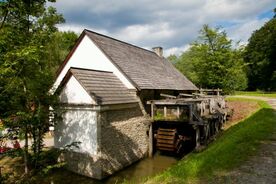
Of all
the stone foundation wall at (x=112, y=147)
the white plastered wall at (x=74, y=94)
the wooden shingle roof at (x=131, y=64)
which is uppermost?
the wooden shingle roof at (x=131, y=64)

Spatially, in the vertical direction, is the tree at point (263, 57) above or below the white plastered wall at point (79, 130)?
above

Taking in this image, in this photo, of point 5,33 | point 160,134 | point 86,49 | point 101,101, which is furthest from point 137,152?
point 5,33

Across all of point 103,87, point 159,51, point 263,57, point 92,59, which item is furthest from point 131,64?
point 263,57

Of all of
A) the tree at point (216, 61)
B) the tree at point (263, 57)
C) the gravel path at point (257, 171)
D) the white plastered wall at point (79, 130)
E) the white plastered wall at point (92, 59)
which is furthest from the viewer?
the tree at point (263, 57)

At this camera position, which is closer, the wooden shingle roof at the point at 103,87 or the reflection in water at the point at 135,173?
the reflection in water at the point at 135,173

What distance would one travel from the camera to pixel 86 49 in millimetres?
15781

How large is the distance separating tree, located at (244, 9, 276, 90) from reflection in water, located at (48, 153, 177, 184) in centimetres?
3850

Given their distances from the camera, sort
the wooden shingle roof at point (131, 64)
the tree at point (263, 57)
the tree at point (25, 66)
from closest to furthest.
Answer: the tree at point (25, 66) < the wooden shingle roof at point (131, 64) < the tree at point (263, 57)

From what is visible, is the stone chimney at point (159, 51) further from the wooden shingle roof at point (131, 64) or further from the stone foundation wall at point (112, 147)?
the stone foundation wall at point (112, 147)

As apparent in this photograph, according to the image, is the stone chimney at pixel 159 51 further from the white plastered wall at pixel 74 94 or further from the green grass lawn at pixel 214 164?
the green grass lawn at pixel 214 164

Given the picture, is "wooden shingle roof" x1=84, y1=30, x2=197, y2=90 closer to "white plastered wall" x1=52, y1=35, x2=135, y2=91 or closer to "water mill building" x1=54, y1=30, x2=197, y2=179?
"water mill building" x1=54, y1=30, x2=197, y2=179

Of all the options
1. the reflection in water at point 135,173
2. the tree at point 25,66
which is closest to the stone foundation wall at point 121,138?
the reflection in water at point 135,173

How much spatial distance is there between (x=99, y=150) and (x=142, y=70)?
7942mm

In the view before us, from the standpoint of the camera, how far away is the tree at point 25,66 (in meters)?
6.05
